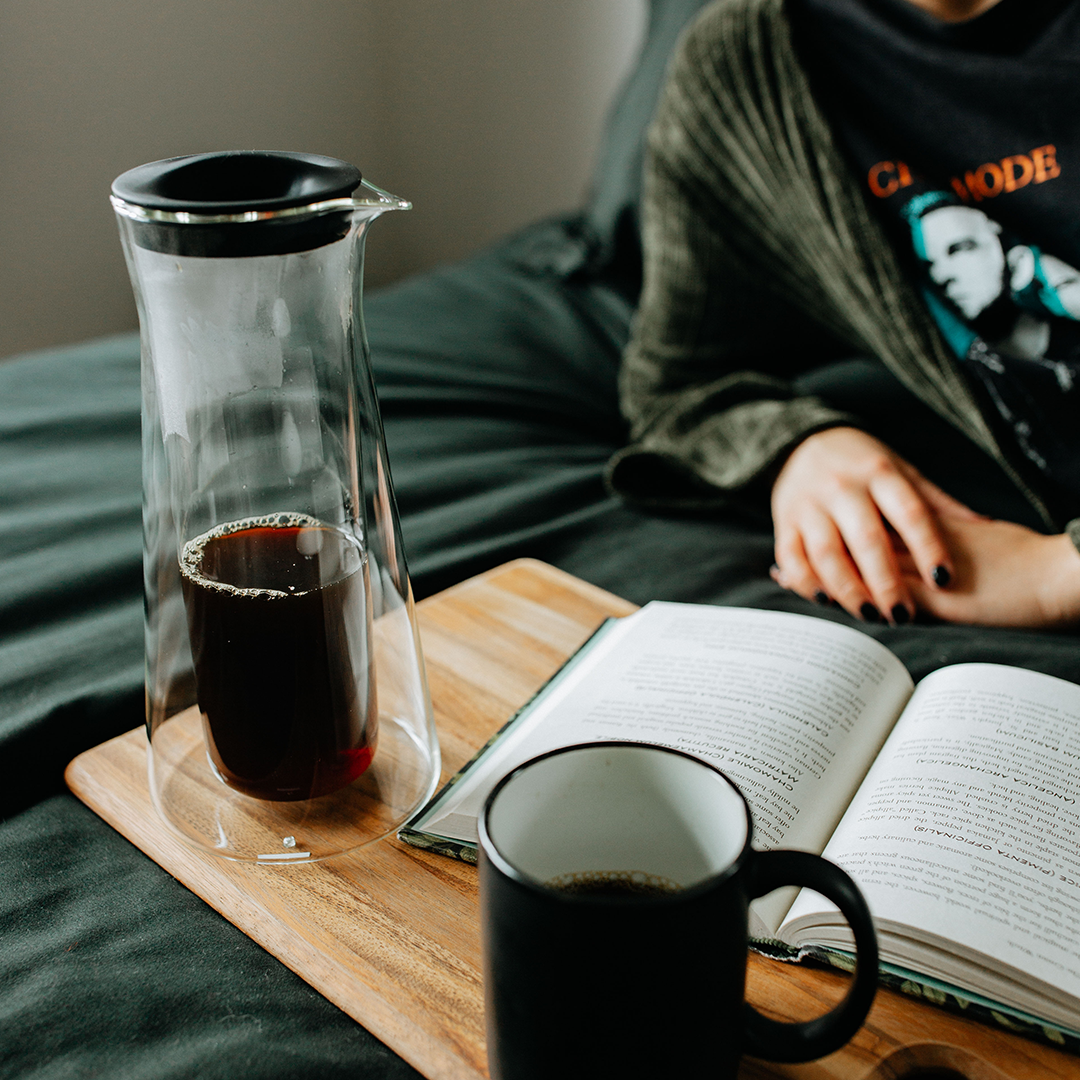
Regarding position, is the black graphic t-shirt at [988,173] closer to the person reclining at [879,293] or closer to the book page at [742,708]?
the person reclining at [879,293]

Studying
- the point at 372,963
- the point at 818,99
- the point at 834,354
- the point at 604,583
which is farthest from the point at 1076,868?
the point at 834,354

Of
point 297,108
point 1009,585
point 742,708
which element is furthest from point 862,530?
point 297,108

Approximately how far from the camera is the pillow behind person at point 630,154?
1.38 meters

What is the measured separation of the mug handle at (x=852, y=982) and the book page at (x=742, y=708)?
0.11 metres

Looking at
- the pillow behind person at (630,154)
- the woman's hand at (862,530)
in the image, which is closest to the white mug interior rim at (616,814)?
the woman's hand at (862,530)

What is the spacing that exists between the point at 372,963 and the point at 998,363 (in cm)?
70

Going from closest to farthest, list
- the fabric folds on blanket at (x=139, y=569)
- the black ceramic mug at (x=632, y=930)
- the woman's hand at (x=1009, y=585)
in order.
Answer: the black ceramic mug at (x=632, y=930) → the fabric folds on blanket at (x=139, y=569) → the woman's hand at (x=1009, y=585)

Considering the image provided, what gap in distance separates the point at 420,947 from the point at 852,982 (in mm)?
178

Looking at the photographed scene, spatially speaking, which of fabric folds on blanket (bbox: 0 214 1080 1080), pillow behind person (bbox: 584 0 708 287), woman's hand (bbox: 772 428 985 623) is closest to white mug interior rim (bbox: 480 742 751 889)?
fabric folds on blanket (bbox: 0 214 1080 1080)

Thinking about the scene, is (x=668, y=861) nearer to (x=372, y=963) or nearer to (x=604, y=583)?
(x=372, y=963)

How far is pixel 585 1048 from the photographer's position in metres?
0.29

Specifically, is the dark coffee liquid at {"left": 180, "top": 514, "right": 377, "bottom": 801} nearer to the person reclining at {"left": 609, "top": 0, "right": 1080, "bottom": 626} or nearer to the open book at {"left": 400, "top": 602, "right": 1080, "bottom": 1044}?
the open book at {"left": 400, "top": 602, "right": 1080, "bottom": 1044}

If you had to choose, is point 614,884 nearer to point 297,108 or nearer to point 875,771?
point 875,771

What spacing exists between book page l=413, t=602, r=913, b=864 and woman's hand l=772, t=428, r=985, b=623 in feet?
0.41
